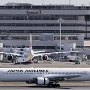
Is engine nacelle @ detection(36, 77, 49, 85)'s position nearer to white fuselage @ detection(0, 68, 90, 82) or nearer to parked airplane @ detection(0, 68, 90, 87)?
parked airplane @ detection(0, 68, 90, 87)

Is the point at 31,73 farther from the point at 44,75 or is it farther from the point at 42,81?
the point at 42,81

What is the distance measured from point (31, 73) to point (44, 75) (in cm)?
219

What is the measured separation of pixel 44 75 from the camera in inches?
3238

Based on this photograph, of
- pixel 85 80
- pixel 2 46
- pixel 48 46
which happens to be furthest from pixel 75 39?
pixel 85 80

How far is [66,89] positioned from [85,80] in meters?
5.82

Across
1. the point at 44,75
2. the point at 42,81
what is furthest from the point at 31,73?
the point at 42,81

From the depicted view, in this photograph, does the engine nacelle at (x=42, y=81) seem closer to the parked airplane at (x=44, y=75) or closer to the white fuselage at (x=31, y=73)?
the parked airplane at (x=44, y=75)

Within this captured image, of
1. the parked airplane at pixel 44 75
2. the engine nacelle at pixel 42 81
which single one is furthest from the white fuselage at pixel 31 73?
the engine nacelle at pixel 42 81

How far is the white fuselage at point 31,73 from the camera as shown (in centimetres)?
8125

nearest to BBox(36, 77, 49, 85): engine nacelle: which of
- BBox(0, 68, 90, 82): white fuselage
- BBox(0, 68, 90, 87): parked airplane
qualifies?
BBox(0, 68, 90, 87): parked airplane

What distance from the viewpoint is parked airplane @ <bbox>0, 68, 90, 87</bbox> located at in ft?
266

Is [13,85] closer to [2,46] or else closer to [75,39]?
[2,46]

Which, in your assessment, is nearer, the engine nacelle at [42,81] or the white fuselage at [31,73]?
the engine nacelle at [42,81]

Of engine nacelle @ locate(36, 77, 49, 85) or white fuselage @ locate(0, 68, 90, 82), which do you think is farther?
white fuselage @ locate(0, 68, 90, 82)
